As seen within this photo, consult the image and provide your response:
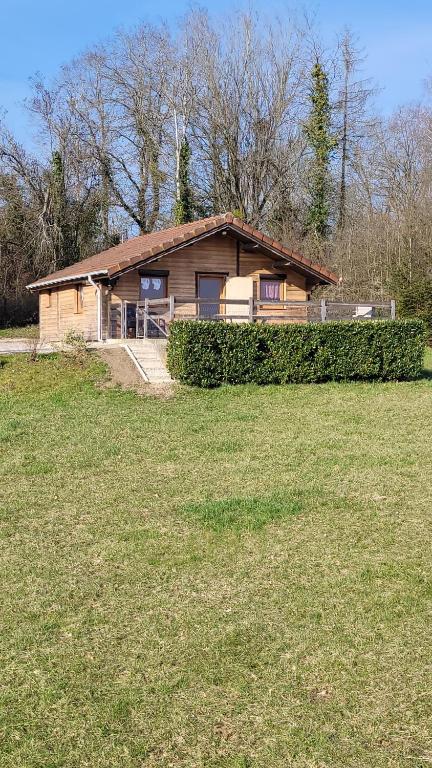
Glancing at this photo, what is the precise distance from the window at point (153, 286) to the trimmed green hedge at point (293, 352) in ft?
20.0

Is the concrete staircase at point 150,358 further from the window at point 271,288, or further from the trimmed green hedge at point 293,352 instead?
the window at point 271,288

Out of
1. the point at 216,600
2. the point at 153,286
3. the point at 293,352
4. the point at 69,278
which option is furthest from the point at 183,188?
the point at 216,600

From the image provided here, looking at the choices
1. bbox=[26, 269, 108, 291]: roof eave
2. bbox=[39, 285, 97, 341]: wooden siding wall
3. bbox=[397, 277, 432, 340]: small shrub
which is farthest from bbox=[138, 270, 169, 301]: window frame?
bbox=[397, 277, 432, 340]: small shrub

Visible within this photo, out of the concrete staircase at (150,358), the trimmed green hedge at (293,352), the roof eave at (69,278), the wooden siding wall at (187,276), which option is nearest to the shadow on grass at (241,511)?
the trimmed green hedge at (293,352)

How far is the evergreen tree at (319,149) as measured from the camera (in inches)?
1551

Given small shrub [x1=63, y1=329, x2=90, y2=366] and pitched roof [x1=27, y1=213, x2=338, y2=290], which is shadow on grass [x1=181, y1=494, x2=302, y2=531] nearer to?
small shrub [x1=63, y1=329, x2=90, y2=366]

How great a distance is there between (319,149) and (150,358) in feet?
90.1

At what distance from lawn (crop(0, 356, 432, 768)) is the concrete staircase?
170 inches

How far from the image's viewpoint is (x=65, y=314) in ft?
85.6

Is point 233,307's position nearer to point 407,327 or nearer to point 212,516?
point 407,327

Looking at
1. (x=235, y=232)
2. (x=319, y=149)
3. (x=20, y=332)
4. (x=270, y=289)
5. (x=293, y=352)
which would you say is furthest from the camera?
(x=319, y=149)

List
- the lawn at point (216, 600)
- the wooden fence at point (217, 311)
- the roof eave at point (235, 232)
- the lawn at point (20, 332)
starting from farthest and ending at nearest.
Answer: the lawn at point (20, 332), the roof eave at point (235, 232), the wooden fence at point (217, 311), the lawn at point (216, 600)

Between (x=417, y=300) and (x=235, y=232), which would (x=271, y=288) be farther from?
(x=417, y=300)

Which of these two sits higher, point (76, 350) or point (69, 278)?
point (69, 278)
